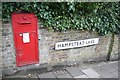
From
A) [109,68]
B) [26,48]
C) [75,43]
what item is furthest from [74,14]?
[109,68]

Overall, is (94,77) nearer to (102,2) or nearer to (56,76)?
(56,76)

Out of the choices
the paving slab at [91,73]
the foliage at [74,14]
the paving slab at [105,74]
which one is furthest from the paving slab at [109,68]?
the foliage at [74,14]

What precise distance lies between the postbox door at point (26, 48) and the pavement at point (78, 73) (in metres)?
0.37

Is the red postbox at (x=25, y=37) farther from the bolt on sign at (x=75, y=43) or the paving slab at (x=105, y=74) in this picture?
the paving slab at (x=105, y=74)

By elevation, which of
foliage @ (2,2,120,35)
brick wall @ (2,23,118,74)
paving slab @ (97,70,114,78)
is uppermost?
foliage @ (2,2,120,35)

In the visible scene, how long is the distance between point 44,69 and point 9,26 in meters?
1.61

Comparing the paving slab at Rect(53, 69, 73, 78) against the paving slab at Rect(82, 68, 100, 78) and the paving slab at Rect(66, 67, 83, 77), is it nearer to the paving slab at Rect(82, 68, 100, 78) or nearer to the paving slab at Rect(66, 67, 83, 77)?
the paving slab at Rect(66, 67, 83, 77)

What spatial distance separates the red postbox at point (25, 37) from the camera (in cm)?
410

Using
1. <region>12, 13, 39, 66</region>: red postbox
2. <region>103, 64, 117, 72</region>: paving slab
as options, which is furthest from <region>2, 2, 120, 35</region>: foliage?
<region>103, 64, 117, 72</region>: paving slab

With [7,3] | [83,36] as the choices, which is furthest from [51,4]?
[83,36]

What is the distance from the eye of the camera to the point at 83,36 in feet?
16.6

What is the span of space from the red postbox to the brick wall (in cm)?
12

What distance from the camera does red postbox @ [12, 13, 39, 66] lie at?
161 inches

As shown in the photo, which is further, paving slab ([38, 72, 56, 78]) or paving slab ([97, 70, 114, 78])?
paving slab ([97, 70, 114, 78])
